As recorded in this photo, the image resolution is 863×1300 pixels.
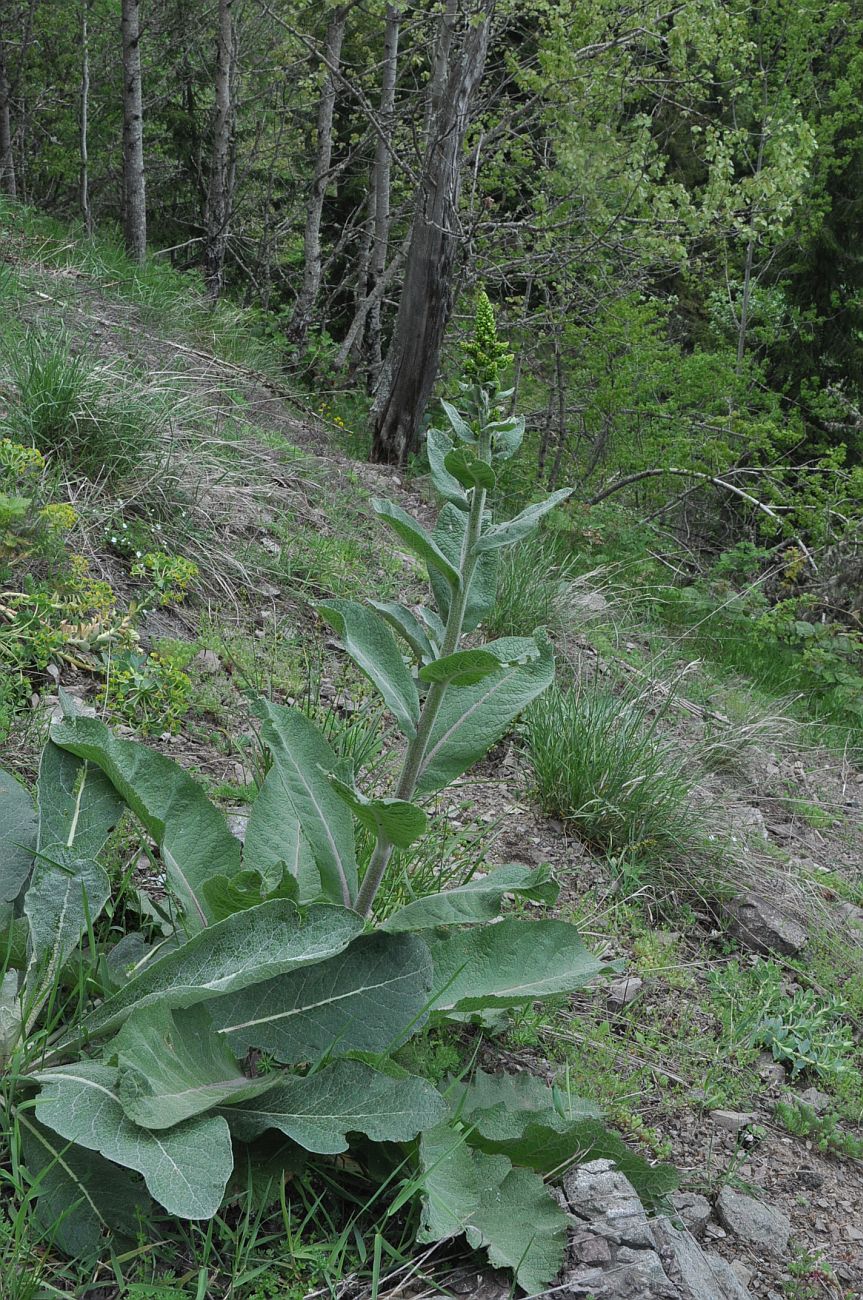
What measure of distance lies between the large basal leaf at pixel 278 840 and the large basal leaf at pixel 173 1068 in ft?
1.20

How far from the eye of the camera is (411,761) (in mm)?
1773

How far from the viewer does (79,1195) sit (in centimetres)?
135

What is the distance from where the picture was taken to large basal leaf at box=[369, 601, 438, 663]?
167 centimetres

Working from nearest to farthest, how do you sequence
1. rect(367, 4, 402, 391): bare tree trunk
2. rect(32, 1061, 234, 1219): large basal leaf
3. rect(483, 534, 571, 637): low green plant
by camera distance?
1. rect(32, 1061, 234, 1219): large basal leaf
2. rect(483, 534, 571, 637): low green plant
3. rect(367, 4, 402, 391): bare tree trunk

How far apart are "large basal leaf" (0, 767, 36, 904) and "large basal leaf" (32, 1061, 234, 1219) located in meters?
0.41

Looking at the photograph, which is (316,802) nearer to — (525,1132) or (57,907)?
(57,907)

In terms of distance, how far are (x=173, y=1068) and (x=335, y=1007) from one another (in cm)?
28

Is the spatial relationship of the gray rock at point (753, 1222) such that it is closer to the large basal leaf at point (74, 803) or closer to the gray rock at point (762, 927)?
the gray rock at point (762, 927)

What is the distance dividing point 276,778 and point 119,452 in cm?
255

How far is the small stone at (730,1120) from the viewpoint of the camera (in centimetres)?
225

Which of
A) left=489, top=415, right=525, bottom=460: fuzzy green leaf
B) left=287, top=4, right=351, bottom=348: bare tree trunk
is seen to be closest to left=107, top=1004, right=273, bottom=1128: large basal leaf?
left=489, top=415, right=525, bottom=460: fuzzy green leaf

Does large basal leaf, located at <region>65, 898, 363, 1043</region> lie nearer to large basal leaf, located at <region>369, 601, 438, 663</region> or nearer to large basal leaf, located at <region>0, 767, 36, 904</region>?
large basal leaf, located at <region>0, 767, 36, 904</region>

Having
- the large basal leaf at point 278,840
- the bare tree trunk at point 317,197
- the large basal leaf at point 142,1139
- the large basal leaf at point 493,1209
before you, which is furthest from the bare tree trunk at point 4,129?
the large basal leaf at point 493,1209

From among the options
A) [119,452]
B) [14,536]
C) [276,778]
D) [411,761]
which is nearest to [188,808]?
[276,778]
